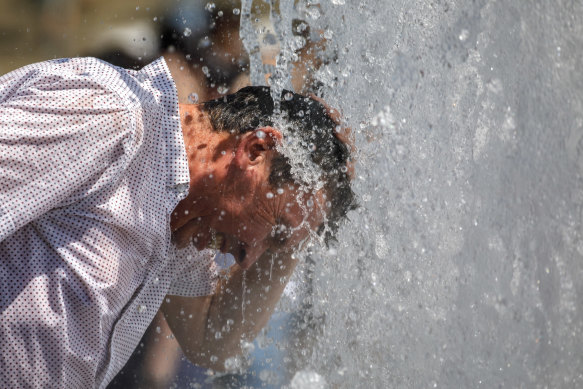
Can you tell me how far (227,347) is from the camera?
6.54 feet

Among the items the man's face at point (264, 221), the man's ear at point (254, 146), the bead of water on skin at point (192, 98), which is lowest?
the man's face at point (264, 221)

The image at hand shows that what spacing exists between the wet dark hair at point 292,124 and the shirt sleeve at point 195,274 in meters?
0.33

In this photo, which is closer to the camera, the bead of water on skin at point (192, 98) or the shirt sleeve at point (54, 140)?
the shirt sleeve at point (54, 140)

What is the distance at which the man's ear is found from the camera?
159 cm

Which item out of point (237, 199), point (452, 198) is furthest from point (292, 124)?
point (452, 198)

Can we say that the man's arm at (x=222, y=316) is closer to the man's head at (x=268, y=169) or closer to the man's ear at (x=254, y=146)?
the man's head at (x=268, y=169)

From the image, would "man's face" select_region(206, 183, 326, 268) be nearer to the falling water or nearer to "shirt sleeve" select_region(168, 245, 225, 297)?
"shirt sleeve" select_region(168, 245, 225, 297)

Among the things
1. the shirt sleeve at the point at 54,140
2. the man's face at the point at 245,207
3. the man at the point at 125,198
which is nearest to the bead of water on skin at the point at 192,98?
the man at the point at 125,198

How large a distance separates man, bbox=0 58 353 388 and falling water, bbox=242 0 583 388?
0.30 metres

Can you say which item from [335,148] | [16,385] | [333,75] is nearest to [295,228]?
[335,148]

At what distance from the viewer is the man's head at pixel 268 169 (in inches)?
62.8

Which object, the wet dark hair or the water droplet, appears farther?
the water droplet

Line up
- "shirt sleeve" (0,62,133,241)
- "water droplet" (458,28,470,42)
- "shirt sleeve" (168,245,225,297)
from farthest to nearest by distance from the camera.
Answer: "water droplet" (458,28,470,42), "shirt sleeve" (168,245,225,297), "shirt sleeve" (0,62,133,241)

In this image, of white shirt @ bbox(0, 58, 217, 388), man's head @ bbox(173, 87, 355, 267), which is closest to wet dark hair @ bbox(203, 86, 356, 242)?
man's head @ bbox(173, 87, 355, 267)
